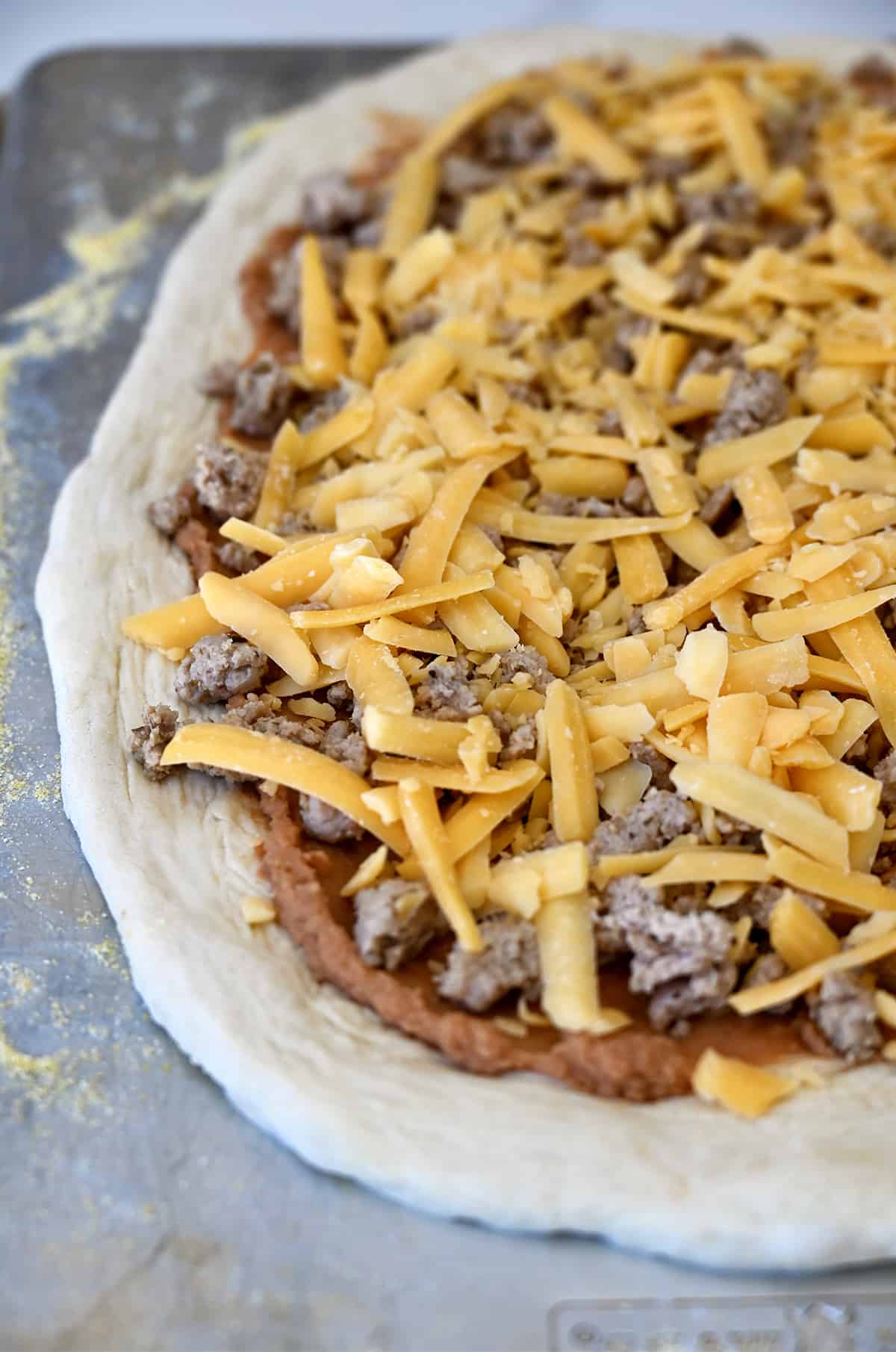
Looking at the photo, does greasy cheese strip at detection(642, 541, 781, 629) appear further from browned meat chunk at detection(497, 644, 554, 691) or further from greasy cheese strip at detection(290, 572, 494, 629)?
greasy cheese strip at detection(290, 572, 494, 629)

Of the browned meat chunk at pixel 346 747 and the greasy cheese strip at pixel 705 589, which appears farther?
the greasy cheese strip at pixel 705 589

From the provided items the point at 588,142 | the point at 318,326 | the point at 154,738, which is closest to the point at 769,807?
the point at 154,738

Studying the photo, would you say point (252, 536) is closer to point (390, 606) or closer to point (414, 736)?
point (390, 606)

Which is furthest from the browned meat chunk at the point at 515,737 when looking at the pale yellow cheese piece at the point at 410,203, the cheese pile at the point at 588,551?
the pale yellow cheese piece at the point at 410,203

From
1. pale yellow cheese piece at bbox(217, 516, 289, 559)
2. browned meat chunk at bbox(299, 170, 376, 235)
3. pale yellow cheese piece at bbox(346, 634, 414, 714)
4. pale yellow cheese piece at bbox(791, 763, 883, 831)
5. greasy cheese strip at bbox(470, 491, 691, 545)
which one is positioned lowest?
pale yellow cheese piece at bbox(791, 763, 883, 831)

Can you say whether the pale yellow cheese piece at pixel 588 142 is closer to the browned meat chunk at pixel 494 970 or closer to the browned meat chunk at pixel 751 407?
the browned meat chunk at pixel 751 407

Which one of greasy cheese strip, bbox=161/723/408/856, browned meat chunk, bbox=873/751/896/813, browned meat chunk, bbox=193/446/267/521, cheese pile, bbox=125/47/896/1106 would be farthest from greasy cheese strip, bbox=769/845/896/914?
browned meat chunk, bbox=193/446/267/521
